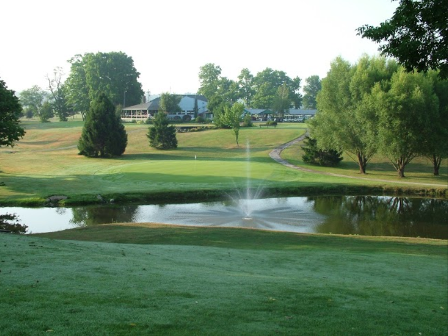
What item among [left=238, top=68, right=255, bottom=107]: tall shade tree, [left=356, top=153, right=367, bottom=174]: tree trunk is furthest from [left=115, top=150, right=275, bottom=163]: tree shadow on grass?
[left=238, top=68, right=255, bottom=107]: tall shade tree

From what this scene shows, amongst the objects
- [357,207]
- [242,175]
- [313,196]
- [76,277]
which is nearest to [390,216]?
[357,207]

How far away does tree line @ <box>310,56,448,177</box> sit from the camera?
42.3 m

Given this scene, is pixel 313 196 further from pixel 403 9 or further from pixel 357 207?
pixel 403 9

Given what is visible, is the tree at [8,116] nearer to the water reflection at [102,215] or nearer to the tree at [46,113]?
the water reflection at [102,215]

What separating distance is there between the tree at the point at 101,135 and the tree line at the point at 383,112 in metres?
27.5

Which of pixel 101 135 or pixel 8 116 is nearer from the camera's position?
pixel 8 116

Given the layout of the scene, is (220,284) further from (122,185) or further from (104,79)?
(104,79)

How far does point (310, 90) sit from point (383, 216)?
158250mm

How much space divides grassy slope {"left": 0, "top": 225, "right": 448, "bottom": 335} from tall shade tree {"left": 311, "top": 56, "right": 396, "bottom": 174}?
30639 millimetres

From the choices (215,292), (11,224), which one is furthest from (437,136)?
(215,292)

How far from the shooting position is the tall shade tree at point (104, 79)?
117 meters

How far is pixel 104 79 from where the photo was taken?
119m

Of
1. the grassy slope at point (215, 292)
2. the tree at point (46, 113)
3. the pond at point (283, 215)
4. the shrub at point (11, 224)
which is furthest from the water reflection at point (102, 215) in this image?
the tree at point (46, 113)

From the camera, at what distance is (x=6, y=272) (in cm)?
886
